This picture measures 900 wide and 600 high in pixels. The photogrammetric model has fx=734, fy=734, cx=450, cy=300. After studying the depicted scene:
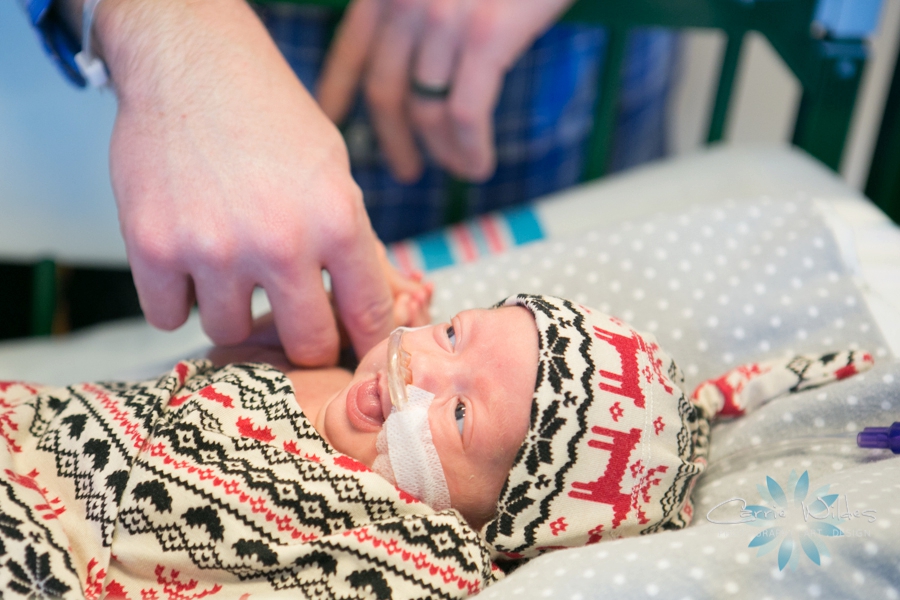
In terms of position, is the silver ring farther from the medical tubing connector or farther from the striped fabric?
the medical tubing connector

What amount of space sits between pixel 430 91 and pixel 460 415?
68 cm

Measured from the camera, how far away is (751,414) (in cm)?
100

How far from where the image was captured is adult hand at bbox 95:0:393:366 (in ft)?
2.77

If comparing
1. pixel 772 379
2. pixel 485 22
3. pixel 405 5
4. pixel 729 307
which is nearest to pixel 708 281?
pixel 729 307

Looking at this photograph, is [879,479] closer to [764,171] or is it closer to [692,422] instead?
[692,422]

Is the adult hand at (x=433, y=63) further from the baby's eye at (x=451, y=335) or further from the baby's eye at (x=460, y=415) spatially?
the baby's eye at (x=460, y=415)

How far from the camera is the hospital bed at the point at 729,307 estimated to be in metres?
0.69

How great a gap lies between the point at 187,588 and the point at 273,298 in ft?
1.10

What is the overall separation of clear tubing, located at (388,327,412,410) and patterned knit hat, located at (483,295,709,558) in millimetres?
152

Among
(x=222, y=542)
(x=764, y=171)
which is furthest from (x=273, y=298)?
(x=764, y=171)

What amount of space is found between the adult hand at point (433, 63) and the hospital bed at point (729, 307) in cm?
16

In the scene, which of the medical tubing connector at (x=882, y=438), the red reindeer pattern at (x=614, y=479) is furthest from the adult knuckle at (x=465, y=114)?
the medical tubing connector at (x=882, y=438)

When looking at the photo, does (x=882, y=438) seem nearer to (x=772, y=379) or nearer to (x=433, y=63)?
(x=772, y=379)

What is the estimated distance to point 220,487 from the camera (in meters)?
0.79
